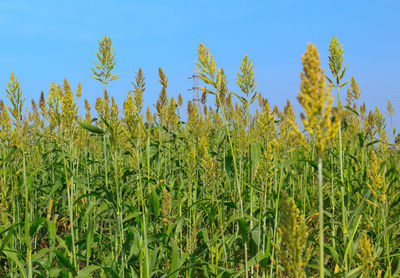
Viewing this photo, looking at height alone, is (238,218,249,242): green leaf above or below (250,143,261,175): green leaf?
below

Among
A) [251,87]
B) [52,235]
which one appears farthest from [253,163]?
[52,235]

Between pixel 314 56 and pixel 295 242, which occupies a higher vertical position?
pixel 314 56

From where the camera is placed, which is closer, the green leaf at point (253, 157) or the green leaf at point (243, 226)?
the green leaf at point (243, 226)

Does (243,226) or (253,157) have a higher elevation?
(253,157)

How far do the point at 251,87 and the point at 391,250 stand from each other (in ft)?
6.16

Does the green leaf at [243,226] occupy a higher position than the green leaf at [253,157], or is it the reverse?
the green leaf at [253,157]

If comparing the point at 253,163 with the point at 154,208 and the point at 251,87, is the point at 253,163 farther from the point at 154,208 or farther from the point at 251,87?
the point at 154,208

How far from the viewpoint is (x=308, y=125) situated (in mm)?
1030

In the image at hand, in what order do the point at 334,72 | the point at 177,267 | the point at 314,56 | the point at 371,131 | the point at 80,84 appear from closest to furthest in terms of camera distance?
the point at 314,56 → the point at 177,267 → the point at 334,72 → the point at 371,131 → the point at 80,84

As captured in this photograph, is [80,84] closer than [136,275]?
No

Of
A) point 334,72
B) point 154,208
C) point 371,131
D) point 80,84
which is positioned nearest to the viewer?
point 154,208

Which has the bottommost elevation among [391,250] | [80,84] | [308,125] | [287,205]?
[391,250]

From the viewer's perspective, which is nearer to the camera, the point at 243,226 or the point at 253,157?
the point at 243,226

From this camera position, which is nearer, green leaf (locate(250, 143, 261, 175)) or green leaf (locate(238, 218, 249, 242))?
green leaf (locate(238, 218, 249, 242))
